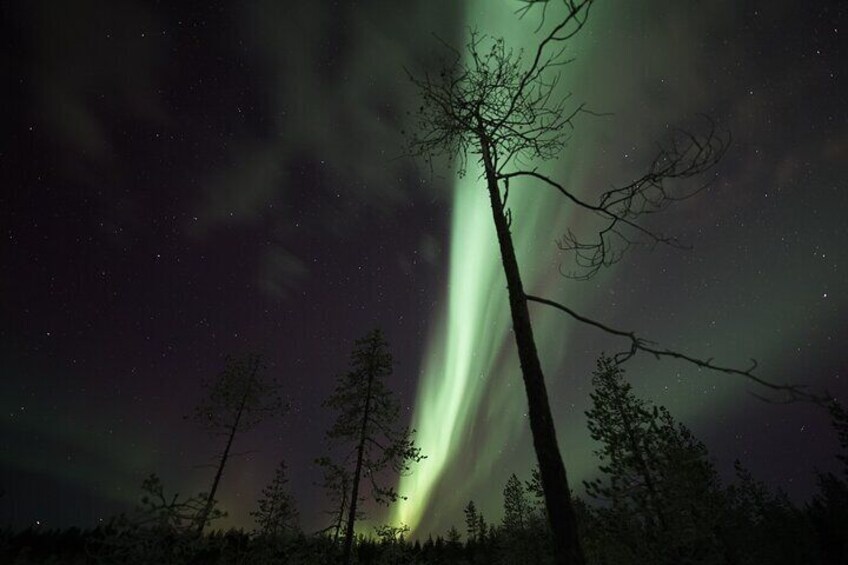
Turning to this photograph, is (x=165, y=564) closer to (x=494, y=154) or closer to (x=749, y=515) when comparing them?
(x=494, y=154)

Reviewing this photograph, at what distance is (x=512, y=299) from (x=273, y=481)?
40849 mm

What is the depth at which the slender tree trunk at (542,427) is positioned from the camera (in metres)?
3.41

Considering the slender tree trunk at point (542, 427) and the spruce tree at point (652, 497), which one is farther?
the spruce tree at point (652, 497)

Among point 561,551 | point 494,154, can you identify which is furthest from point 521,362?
point 494,154

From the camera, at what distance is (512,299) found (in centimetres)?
459

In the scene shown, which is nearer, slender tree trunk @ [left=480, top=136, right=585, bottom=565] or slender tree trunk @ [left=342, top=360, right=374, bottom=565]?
slender tree trunk @ [left=480, top=136, right=585, bottom=565]

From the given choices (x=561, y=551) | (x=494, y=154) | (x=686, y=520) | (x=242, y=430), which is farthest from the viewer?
(x=242, y=430)

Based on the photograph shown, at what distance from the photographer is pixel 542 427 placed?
387 centimetres

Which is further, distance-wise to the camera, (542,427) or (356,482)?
(356,482)

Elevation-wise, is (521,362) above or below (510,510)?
below

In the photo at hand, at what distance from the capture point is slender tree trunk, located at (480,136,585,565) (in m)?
3.41

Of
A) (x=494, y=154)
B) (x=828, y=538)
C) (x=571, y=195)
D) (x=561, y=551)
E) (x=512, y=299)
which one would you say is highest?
(x=828, y=538)

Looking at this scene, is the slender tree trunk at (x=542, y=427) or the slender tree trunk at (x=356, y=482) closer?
the slender tree trunk at (x=542, y=427)

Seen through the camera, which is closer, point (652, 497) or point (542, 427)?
point (542, 427)
